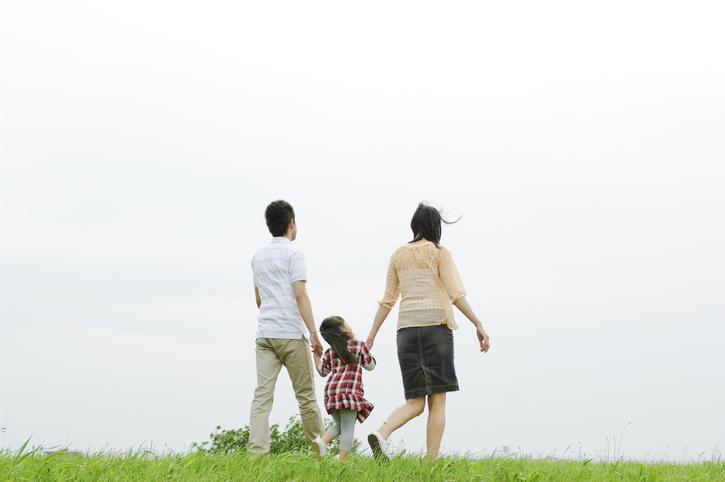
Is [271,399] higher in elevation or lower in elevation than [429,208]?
lower

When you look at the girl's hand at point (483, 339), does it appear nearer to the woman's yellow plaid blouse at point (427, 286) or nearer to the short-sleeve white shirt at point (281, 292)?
the woman's yellow plaid blouse at point (427, 286)

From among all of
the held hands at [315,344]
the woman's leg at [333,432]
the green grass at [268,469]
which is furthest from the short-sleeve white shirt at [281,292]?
the green grass at [268,469]

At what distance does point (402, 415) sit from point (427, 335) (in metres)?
0.77

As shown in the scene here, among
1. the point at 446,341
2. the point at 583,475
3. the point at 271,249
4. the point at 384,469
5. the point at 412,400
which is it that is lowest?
the point at 583,475

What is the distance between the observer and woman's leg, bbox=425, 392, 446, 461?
5750 millimetres

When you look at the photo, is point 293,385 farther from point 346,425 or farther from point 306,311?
point 306,311

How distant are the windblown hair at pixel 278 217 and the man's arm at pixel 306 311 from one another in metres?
0.65

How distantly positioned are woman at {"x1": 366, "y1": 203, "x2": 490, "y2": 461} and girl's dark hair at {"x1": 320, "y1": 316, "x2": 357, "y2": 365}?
555 millimetres

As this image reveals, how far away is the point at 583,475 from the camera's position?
20.0 feet

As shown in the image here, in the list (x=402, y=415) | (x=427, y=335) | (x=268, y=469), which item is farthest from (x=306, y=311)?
(x=268, y=469)

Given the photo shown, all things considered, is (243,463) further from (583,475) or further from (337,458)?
(583,475)

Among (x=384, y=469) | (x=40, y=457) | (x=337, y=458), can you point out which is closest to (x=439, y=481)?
(x=384, y=469)

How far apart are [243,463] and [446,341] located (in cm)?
214

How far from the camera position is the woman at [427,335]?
5730 mm
